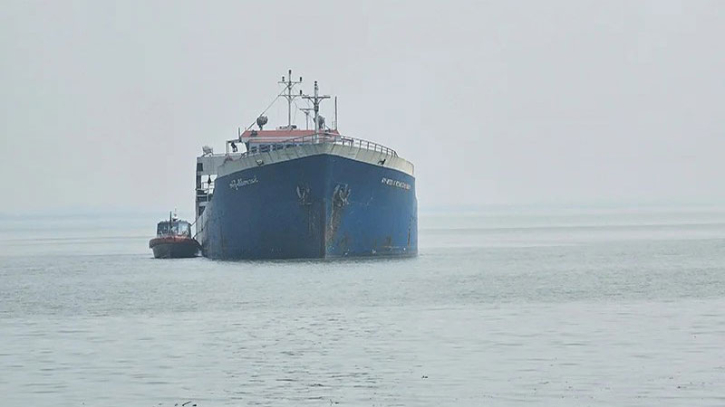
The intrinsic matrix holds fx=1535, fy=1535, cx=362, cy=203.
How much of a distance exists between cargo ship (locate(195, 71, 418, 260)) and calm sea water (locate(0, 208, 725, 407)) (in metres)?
2.53

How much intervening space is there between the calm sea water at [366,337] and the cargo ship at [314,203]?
2.53 meters

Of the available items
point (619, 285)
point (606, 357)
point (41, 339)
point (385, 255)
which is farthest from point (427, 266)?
point (606, 357)

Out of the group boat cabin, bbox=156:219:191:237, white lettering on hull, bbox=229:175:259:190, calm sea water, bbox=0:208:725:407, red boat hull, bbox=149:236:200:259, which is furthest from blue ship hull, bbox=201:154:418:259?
boat cabin, bbox=156:219:191:237

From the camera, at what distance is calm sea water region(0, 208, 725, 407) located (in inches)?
1059

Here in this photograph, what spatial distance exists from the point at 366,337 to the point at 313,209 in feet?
100

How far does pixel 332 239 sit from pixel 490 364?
3735 centimetres

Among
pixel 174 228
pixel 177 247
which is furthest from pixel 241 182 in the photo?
pixel 174 228

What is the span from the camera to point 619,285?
5366cm

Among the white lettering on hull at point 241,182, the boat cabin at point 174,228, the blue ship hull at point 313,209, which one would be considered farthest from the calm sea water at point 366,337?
the boat cabin at point 174,228

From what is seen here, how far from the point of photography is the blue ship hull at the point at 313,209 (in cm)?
6669

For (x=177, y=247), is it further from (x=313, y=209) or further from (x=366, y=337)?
(x=366, y=337)

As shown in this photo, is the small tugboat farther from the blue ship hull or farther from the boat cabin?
the blue ship hull

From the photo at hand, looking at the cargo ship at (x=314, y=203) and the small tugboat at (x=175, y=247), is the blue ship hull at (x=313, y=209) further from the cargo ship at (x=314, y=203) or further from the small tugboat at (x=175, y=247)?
the small tugboat at (x=175, y=247)

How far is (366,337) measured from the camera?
3616 cm
